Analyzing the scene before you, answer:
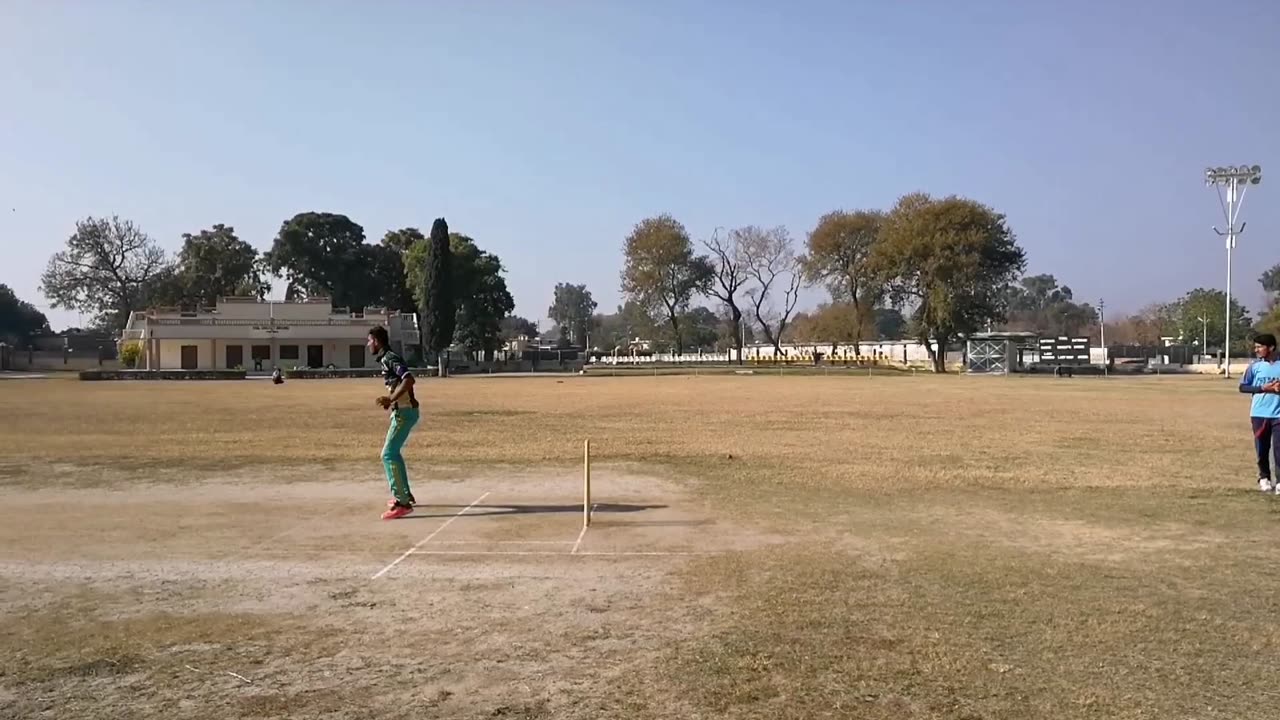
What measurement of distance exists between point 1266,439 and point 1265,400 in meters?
0.57

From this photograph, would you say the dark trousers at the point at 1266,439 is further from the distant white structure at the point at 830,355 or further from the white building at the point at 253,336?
the distant white structure at the point at 830,355

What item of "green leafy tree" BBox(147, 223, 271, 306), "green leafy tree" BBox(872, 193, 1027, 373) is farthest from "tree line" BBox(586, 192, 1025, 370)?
"green leafy tree" BBox(147, 223, 271, 306)

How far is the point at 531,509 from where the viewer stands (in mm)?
10422

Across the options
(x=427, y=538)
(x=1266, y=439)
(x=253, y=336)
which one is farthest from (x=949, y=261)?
(x=427, y=538)

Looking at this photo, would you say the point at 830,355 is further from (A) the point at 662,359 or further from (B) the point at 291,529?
(B) the point at 291,529

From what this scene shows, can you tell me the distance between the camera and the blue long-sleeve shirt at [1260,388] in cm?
1094

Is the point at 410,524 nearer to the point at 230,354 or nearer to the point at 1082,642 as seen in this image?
the point at 1082,642

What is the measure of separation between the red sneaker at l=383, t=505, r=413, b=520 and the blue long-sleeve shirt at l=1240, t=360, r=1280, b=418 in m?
9.95

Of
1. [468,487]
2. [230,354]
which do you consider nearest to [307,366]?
[230,354]

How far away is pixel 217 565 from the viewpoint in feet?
25.4

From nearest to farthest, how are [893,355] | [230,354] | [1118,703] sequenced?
[1118,703]
[230,354]
[893,355]

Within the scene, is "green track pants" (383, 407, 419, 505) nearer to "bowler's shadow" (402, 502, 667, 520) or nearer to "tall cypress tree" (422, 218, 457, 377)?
"bowler's shadow" (402, 502, 667, 520)

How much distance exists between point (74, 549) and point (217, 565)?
5.61ft

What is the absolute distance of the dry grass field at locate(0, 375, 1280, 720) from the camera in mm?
4773
